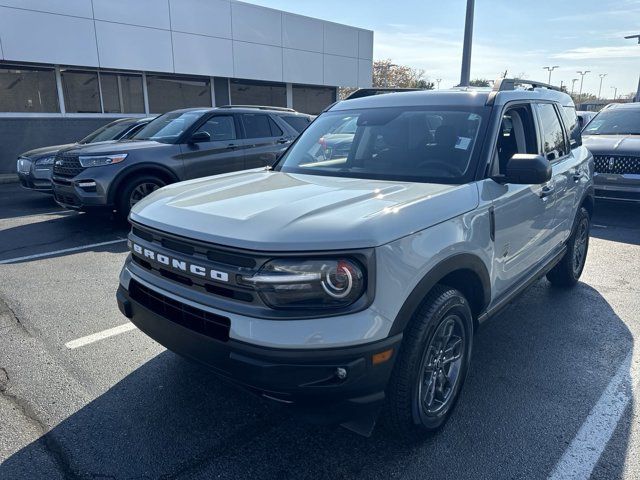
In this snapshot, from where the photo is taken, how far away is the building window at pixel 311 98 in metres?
20.4

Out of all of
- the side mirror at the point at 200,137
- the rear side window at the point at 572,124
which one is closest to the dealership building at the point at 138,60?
the side mirror at the point at 200,137

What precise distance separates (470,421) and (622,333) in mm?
1987

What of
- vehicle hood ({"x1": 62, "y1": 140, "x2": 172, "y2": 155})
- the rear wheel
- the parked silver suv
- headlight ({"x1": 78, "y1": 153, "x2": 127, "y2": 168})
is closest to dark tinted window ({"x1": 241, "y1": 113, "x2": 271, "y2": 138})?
vehicle hood ({"x1": 62, "y1": 140, "x2": 172, "y2": 155})

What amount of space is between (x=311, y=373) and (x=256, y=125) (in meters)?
7.04

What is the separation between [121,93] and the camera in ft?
51.9

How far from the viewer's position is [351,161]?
347 cm

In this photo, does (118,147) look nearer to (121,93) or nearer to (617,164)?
(617,164)

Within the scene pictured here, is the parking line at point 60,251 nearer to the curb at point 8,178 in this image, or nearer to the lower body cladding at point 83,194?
the lower body cladding at point 83,194

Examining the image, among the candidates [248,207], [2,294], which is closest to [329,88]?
[2,294]

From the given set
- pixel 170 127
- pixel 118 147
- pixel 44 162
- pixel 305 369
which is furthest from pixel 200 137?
pixel 305 369

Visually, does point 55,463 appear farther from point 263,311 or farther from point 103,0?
point 103,0

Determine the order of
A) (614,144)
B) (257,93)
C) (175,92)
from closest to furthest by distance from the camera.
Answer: (614,144) → (175,92) → (257,93)

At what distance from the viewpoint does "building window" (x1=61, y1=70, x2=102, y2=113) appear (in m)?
14.6

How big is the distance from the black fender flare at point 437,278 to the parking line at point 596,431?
36.4 inches
